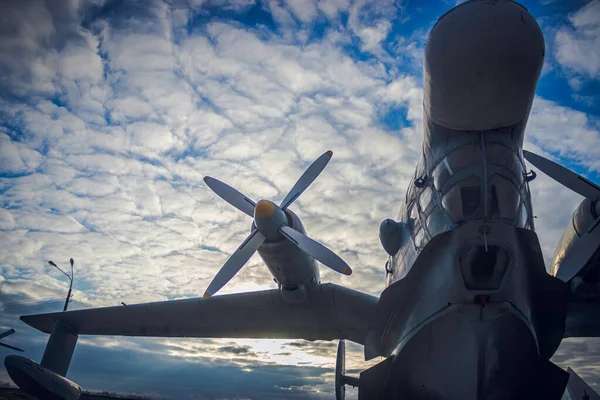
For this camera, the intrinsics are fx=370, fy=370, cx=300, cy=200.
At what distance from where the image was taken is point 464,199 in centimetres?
605

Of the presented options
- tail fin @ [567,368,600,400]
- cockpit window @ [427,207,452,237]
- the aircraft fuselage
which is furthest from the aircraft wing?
tail fin @ [567,368,600,400]

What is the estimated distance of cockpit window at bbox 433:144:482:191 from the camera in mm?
6094

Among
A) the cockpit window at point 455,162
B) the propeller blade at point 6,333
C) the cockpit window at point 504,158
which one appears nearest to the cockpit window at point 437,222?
the cockpit window at point 455,162

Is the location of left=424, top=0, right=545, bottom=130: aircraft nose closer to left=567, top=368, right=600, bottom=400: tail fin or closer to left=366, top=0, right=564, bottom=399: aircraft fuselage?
left=366, top=0, right=564, bottom=399: aircraft fuselage

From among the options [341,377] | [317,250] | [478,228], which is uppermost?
[317,250]

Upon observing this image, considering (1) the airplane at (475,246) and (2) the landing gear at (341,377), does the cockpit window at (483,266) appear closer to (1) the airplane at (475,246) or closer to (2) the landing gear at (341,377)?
(1) the airplane at (475,246)

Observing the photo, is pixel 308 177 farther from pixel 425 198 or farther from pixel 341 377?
pixel 341 377

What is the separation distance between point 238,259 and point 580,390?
13.3 m

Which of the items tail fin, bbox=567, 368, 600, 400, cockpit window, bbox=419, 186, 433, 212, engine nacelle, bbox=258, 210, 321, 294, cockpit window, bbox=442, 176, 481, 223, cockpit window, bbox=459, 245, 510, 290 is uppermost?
cockpit window, bbox=419, 186, 433, 212

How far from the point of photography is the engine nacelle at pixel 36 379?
10.7m

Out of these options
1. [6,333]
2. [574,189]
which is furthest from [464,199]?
[6,333]

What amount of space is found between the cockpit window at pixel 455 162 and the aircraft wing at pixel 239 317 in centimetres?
450

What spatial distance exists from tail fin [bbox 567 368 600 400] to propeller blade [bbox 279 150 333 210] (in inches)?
445

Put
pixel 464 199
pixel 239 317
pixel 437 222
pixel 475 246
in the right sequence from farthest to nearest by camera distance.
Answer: pixel 239 317
pixel 437 222
pixel 464 199
pixel 475 246
